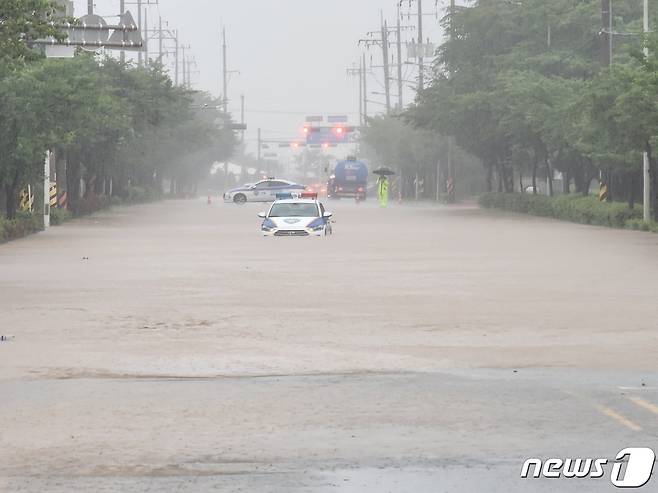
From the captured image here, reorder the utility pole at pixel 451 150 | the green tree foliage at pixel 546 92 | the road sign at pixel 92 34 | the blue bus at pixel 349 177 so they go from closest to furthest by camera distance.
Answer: the green tree foliage at pixel 546 92
the road sign at pixel 92 34
the utility pole at pixel 451 150
the blue bus at pixel 349 177

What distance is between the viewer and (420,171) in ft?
427

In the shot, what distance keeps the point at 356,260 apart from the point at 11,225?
53.0ft

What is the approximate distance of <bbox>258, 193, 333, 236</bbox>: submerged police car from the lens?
49844 millimetres

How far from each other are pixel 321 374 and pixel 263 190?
9344 cm

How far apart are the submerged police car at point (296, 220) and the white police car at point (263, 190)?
5471 centimetres

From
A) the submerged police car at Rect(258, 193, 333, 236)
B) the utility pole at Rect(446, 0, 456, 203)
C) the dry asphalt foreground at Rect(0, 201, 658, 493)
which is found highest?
the utility pole at Rect(446, 0, 456, 203)

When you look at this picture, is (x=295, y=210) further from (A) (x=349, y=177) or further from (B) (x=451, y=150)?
(A) (x=349, y=177)

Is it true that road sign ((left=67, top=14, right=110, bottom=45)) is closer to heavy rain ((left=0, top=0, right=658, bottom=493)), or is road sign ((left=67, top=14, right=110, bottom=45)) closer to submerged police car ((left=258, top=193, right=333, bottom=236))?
heavy rain ((left=0, top=0, right=658, bottom=493))

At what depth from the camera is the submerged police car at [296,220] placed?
49844 mm

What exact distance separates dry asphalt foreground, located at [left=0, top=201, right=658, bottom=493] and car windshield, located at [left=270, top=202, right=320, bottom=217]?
17.3 m

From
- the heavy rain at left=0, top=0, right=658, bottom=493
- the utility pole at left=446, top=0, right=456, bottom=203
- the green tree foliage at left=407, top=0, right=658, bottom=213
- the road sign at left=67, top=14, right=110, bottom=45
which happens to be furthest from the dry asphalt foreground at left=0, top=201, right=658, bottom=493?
the utility pole at left=446, top=0, right=456, bottom=203

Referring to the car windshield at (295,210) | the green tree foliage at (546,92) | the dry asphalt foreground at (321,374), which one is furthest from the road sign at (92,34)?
the dry asphalt foreground at (321,374)

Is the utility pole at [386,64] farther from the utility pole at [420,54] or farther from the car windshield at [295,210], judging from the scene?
the car windshield at [295,210]

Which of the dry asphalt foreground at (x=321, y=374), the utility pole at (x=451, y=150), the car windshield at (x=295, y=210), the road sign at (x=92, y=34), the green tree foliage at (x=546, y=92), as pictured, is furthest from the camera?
the utility pole at (x=451, y=150)
